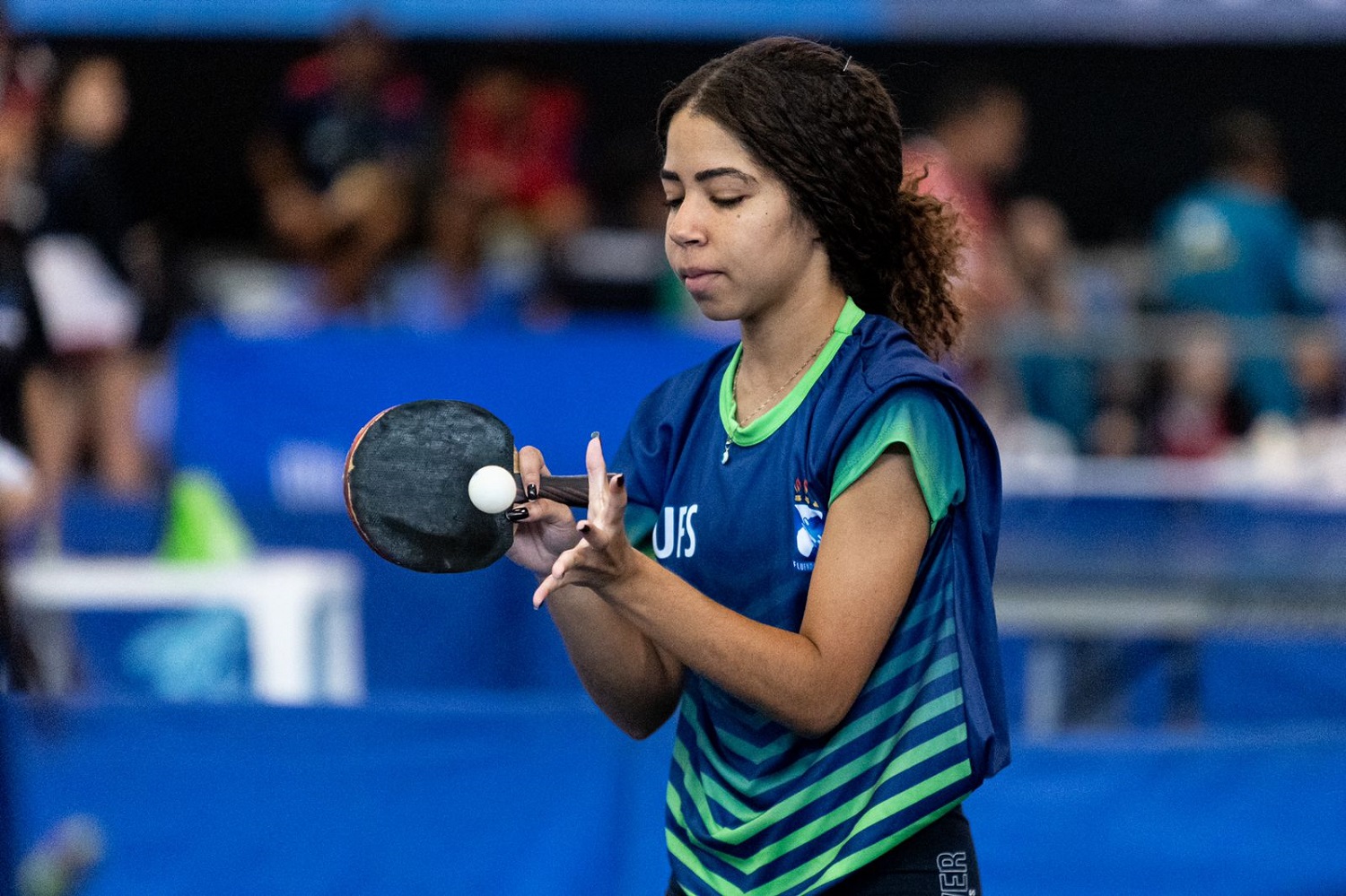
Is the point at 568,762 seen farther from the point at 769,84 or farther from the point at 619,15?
the point at 619,15

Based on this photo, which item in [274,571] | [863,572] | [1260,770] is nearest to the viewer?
[863,572]

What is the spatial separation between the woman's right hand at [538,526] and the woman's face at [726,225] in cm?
28

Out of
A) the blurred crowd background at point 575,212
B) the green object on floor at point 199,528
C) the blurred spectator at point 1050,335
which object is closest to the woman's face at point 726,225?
the blurred crowd background at point 575,212

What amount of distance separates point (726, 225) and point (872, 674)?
1.78ft

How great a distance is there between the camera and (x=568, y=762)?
12.2 feet

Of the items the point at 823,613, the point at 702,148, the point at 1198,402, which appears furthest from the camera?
the point at 1198,402

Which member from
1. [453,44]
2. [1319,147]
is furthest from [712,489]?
[1319,147]

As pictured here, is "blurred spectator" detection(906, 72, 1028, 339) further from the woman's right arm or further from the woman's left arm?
the woman's left arm

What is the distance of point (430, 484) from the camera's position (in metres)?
2.05

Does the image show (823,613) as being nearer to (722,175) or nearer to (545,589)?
(545,589)

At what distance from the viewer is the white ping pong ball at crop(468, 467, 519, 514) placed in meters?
1.99

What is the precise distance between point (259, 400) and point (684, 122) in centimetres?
516

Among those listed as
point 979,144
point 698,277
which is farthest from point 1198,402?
point 698,277

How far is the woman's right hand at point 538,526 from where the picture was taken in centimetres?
204
